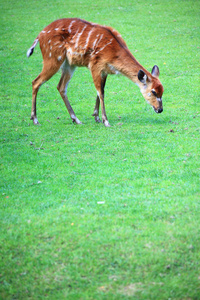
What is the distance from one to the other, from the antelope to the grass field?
0.79 metres

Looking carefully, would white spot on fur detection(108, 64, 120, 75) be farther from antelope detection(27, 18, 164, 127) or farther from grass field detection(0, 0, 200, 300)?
grass field detection(0, 0, 200, 300)

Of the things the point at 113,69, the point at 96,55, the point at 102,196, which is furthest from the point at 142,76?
the point at 102,196

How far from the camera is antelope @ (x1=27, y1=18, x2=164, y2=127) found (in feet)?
25.5

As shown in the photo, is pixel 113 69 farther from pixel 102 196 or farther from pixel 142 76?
pixel 102 196

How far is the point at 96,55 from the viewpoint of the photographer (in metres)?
7.80

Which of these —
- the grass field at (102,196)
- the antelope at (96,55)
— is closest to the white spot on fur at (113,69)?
the antelope at (96,55)

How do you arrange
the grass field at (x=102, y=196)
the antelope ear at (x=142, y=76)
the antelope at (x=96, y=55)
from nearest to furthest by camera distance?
the grass field at (x=102, y=196) < the antelope ear at (x=142, y=76) < the antelope at (x=96, y=55)

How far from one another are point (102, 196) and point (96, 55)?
4057 mm

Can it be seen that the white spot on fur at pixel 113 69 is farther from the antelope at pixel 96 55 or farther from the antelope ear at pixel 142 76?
the antelope ear at pixel 142 76

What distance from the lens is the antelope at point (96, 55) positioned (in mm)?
7773

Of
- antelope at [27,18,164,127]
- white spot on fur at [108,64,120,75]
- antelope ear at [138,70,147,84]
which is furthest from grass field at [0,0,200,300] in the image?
white spot on fur at [108,64,120,75]

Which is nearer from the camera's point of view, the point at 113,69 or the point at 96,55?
the point at 96,55

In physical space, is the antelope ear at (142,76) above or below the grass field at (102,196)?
above

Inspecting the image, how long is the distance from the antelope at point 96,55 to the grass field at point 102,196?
0.79 m
